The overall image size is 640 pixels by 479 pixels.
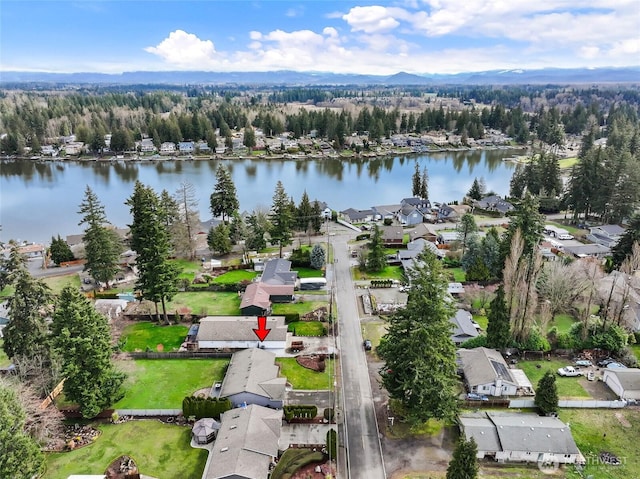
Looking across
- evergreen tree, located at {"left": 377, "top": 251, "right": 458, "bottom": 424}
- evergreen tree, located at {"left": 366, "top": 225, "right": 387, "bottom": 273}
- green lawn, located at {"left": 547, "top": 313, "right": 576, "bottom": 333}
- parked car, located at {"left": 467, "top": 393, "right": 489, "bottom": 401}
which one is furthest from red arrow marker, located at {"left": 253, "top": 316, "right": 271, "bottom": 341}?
green lawn, located at {"left": 547, "top": 313, "right": 576, "bottom": 333}

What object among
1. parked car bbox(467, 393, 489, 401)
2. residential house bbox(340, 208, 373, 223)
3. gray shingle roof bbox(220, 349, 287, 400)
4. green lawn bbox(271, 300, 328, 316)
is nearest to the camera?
gray shingle roof bbox(220, 349, 287, 400)

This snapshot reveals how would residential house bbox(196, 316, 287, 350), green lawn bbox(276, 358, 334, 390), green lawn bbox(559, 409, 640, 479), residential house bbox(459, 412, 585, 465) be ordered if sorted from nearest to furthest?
green lawn bbox(559, 409, 640, 479) → residential house bbox(459, 412, 585, 465) → green lawn bbox(276, 358, 334, 390) → residential house bbox(196, 316, 287, 350)

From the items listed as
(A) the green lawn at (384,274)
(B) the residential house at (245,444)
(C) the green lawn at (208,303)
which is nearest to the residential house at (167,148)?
(C) the green lawn at (208,303)

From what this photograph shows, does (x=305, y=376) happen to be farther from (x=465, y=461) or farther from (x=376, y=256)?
(x=376, y=256)

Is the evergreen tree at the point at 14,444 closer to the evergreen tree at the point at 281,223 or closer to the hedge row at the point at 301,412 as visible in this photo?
the hedge row at the point at 301,412

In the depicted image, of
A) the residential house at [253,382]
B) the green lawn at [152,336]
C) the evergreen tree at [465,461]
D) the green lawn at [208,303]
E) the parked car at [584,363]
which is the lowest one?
the green lawn at [152,336]

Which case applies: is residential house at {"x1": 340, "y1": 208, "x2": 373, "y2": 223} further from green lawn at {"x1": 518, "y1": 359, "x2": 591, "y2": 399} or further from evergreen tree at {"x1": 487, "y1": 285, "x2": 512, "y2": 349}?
green lawn at {"x1": 518, "y1": 359, "x2": 591, "y2": 399}

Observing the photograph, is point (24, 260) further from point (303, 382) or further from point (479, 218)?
point (479, 218)
